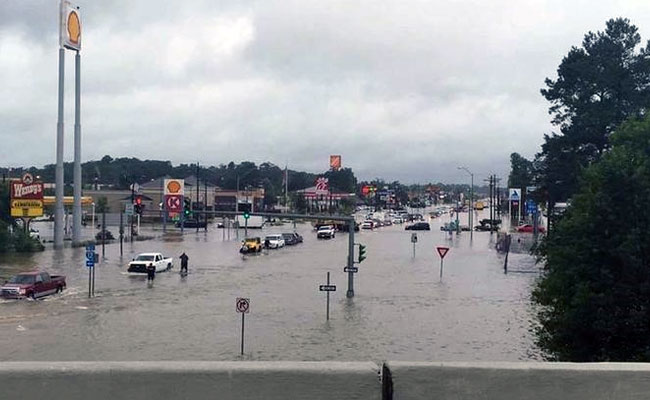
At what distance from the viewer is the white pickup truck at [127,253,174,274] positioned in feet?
144

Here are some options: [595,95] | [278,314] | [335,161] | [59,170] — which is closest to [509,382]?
[278,314]

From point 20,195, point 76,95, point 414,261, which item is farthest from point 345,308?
point 76,95

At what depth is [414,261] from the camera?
55.5 metres

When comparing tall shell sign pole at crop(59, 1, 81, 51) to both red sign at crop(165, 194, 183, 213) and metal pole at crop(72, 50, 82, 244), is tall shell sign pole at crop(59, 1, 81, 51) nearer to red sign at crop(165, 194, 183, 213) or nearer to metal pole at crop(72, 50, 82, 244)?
metal pole at crop(72, 50, 82, 244)

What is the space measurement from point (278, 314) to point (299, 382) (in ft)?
83.1

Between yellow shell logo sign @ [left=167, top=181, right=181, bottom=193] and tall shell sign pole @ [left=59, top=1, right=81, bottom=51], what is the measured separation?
22.5 m

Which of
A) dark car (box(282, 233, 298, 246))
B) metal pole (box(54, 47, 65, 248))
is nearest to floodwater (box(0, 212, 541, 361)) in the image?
metal pole (box(54, 47, 65, 248))

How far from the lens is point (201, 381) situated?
399 centimetres

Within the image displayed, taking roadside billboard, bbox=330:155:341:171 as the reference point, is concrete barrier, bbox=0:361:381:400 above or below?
below

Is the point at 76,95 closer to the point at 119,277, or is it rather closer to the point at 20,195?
the point at 20,195

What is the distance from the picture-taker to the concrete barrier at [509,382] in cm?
400

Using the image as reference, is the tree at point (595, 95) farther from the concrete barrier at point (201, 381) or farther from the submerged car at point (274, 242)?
the concrete barrier at point (201, 381)

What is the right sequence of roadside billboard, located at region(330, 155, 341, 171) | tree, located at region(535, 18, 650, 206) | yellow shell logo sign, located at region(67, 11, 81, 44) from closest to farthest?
1. tree, located at region(535, 18, 650, 206)
2. yellow shell logo sign, located at region(67, 11, 81, 44)
3. roadside billboard, located at region(330, 155, 341, 171)

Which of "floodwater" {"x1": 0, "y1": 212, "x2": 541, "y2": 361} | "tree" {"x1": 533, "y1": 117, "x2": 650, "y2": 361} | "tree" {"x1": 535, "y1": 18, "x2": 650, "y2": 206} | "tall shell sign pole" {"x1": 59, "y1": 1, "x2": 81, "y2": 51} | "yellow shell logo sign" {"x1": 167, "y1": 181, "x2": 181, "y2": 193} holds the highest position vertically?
"tall shell sign pole" {"x1": 59, "y1": 1, "x2": 81, "y2": 51}
